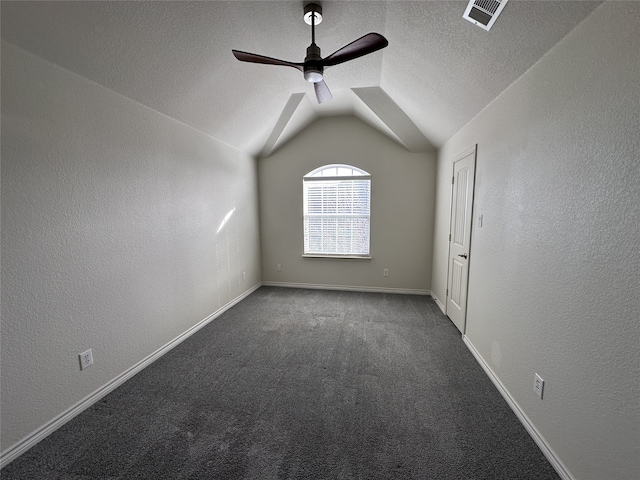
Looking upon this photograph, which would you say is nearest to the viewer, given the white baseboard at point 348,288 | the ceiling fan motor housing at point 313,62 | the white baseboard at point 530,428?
the white baseboard at point 530,428

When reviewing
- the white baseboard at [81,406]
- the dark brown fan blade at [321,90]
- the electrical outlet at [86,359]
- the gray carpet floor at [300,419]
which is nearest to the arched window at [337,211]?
the gray carpet floor at [300,419]

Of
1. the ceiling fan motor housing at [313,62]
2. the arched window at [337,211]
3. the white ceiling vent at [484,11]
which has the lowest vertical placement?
the arched window at [337,211]

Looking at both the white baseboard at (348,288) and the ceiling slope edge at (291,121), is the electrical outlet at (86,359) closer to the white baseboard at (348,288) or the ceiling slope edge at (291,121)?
the white baseboard at (348,288)

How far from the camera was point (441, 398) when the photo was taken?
194cm

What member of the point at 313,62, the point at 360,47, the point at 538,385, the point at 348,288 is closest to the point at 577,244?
the point at 538,385

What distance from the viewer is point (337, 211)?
4.48 m

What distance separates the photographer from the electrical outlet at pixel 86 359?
1856 mm

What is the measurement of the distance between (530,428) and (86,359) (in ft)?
9.66

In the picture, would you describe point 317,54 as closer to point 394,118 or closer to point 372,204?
point 394,118

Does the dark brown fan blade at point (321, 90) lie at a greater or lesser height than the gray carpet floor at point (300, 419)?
greater

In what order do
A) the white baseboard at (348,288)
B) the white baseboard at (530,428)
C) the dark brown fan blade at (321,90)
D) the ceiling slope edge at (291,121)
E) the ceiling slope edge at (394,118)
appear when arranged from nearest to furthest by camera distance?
the white baseboard at (530,428) < the dark brown fan blade at (321,90) < the ceiling slope edge at (394,118) < the ceiling slope edge at (291,121) < the white baseboard at (348,288)

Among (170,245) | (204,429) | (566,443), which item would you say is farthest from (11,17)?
(566,443)

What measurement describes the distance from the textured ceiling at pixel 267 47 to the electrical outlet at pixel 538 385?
6.26 feet

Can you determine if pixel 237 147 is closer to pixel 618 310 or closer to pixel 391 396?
pixel 391 396
